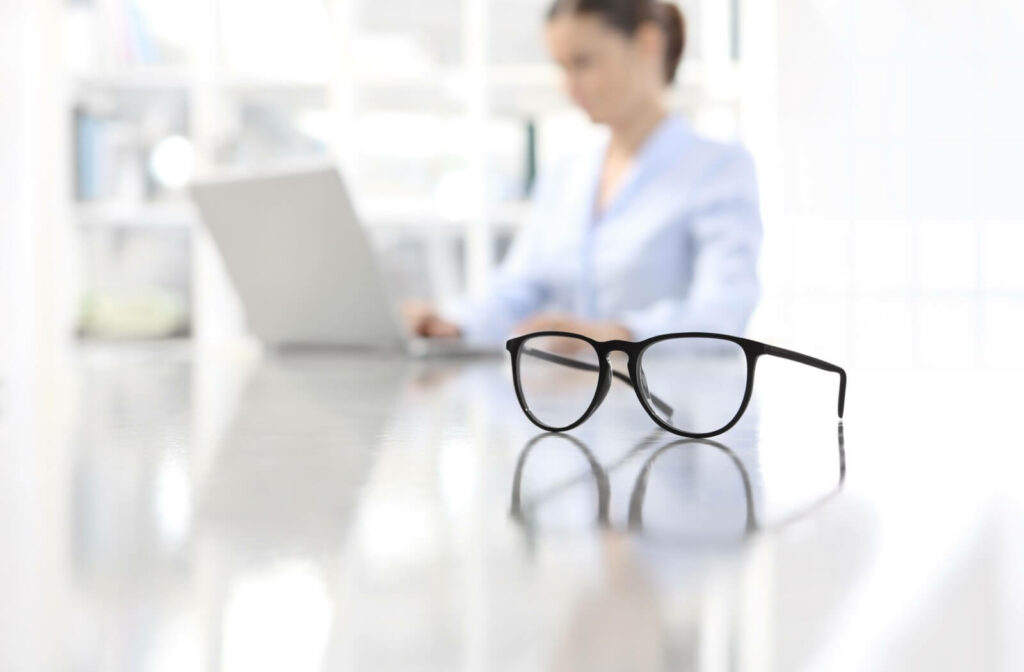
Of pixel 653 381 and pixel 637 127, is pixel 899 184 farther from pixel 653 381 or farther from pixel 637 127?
pixel 653 381

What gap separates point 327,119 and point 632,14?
1.21m

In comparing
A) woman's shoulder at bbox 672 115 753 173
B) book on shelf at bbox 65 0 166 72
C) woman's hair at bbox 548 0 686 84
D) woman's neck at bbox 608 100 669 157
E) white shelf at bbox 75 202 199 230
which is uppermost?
book on shelf at bbox 65 0 166 72

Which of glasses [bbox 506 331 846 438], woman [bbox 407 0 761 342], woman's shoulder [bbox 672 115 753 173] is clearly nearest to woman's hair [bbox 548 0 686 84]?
woman [bbox 407 0 761 342]

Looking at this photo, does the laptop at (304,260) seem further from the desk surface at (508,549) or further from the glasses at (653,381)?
the desk surface at (508,549)

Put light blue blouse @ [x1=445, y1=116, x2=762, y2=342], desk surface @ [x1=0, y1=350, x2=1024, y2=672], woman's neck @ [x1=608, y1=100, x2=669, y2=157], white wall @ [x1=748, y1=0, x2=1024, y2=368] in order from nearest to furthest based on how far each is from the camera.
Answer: desk surface @ [x1=0, y1=350, x2=1024, y2=672] < light blue blouse @ [x1=445, y1=116, x2=762, y2=342] < woman's neck @ [x1=608, y1=100, x2=669, y2=157] < white wall @ [x1=748, y1=0, x2=1024, y2=368]

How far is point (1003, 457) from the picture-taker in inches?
17.3

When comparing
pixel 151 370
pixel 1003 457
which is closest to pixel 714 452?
pixel 1003 457

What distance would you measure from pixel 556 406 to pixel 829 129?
159 inches

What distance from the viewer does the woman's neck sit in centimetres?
239

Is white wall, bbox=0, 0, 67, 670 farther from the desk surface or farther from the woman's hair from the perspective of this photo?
the desk surface

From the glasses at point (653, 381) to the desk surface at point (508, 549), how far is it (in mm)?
28

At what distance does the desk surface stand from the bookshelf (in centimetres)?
258

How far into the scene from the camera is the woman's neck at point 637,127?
239 cm

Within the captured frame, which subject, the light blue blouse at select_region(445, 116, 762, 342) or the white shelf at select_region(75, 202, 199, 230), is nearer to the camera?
the light blue blouse at select_region(445, 116, 762, 342)
